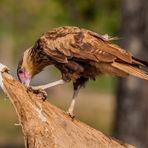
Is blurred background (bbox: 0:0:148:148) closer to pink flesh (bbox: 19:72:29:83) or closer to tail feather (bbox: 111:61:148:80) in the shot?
pink flesh (bbox: 19:72:29:83)

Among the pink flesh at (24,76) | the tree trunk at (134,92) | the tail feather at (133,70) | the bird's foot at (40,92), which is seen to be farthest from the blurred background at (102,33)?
the bird's foot at (40,92)

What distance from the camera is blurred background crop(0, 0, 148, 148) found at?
12281mm

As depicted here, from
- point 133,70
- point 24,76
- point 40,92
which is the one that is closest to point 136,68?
point 133,70

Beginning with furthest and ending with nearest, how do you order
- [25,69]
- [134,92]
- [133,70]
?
[134,92], [25,69], [133,70]

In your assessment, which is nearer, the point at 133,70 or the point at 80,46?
the point at 133,70

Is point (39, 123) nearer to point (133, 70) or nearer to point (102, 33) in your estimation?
point (133, 70)

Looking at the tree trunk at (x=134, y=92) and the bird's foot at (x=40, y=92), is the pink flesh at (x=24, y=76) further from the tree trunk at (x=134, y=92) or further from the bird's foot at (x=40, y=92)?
the tree trunk at (x=134, y=92)

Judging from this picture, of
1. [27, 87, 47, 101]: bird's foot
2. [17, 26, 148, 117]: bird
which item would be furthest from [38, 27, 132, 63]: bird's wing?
[27, 87, 47, 101]: bird's foot

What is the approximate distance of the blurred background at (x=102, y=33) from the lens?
12.3m

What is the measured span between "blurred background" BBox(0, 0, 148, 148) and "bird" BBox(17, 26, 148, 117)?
6.51ft

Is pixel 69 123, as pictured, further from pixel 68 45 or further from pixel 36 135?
pixel 68 45

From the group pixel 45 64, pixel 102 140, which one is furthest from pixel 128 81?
pixel 102 140

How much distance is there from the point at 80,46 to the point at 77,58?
0.42 ft

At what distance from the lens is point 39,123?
14.9 ft
